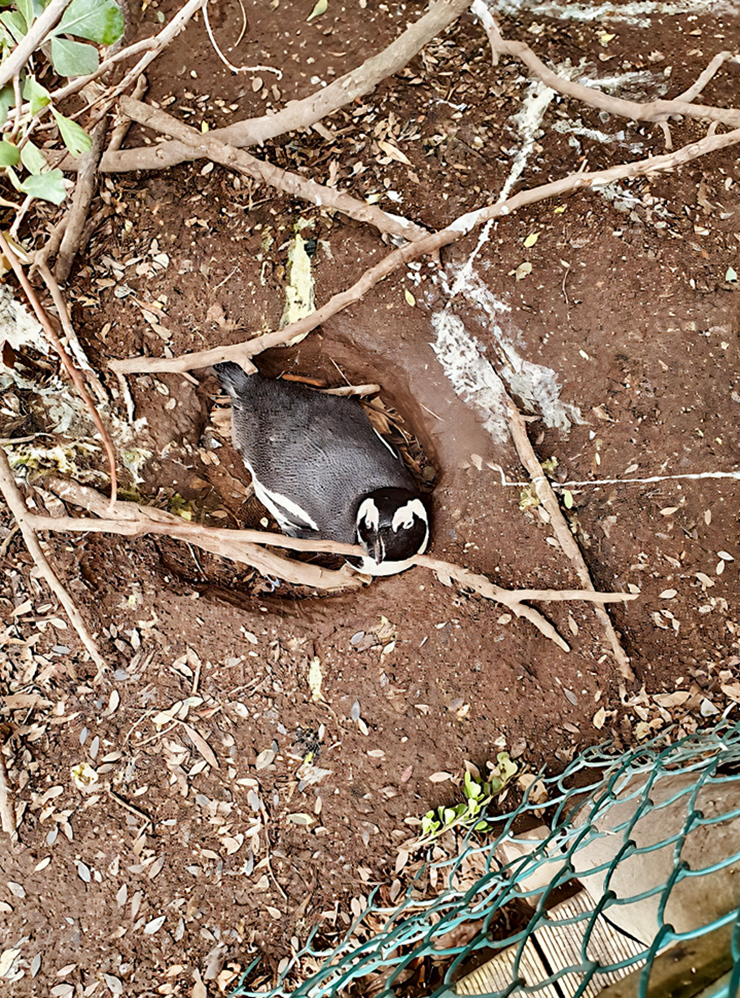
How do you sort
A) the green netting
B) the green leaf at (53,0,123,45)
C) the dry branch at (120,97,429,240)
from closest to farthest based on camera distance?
1. the green leaf at (53,0,123,45)
2. the green netting
3. the dry branch at (120,97,429,240)

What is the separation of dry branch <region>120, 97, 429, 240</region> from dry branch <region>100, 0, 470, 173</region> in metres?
0.06

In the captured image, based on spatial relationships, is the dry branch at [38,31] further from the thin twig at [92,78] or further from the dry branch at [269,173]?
the dry branch at [269,173]

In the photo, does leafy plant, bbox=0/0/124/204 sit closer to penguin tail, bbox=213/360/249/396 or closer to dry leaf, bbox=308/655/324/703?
penguin tail, bbox=213/360/249/396

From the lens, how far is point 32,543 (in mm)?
2668

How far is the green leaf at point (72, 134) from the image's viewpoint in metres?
1.38

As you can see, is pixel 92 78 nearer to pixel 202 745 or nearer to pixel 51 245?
pixel 51 245

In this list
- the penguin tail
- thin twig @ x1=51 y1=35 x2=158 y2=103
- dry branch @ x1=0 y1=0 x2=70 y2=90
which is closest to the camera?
dry branch @ x1=0 y1=0 x2=70 y2=90

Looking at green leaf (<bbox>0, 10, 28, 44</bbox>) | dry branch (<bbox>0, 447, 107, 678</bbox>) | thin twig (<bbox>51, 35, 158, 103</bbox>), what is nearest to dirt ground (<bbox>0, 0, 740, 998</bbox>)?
dry branch (<bbox>0, 447, 107, 678</bbox>)

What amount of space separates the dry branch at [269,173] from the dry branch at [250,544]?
4.54 feet

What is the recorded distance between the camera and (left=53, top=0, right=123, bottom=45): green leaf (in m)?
1.29

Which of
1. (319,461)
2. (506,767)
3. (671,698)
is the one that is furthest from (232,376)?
(671,698)

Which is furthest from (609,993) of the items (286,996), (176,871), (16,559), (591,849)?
(16,559)

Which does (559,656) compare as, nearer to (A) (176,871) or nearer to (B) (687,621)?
(B) (687,621)

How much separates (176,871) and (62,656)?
3.33ft
